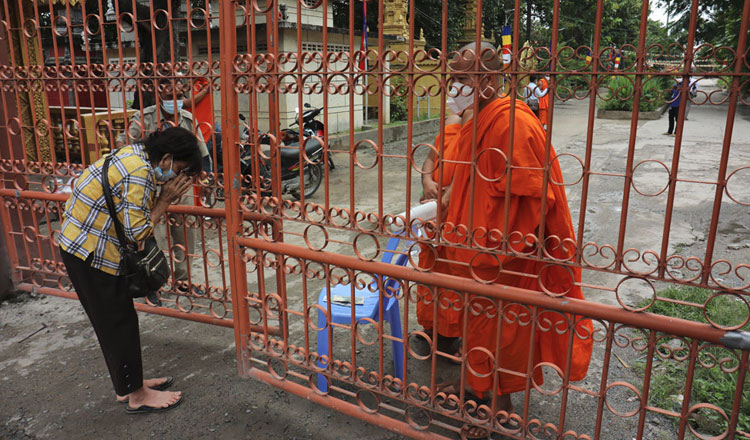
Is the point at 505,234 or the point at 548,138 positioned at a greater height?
the point at 548,138

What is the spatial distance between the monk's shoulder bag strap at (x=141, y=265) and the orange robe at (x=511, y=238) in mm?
1444

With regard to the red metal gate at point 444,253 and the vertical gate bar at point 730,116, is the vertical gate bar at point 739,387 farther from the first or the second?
the vertical gate bar at point 730,116

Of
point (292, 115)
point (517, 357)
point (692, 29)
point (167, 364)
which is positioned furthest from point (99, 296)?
point (292, 115)

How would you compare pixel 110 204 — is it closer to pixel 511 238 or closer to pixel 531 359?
pixel 511 238

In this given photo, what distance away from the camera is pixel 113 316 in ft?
8.86

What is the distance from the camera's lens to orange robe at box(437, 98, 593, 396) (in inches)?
83.0

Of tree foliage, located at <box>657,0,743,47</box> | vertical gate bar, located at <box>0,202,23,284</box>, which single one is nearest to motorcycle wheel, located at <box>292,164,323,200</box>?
vertical gate bar, located at <box>0,202,23,284</box>

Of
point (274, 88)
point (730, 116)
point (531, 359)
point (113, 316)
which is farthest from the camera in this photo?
point (113, 316)

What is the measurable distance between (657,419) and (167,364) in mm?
2735

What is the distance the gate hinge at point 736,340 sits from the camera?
1681 mm

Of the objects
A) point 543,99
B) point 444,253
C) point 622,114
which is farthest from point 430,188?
point 622,114

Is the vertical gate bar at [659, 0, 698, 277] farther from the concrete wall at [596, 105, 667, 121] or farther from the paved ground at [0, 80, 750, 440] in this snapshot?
the concrete wall at [596, 105, 667, 121]

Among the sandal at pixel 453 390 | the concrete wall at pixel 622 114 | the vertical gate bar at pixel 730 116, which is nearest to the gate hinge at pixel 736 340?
the vertical gate bar at pixel 730 116

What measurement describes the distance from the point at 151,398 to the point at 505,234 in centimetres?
207
